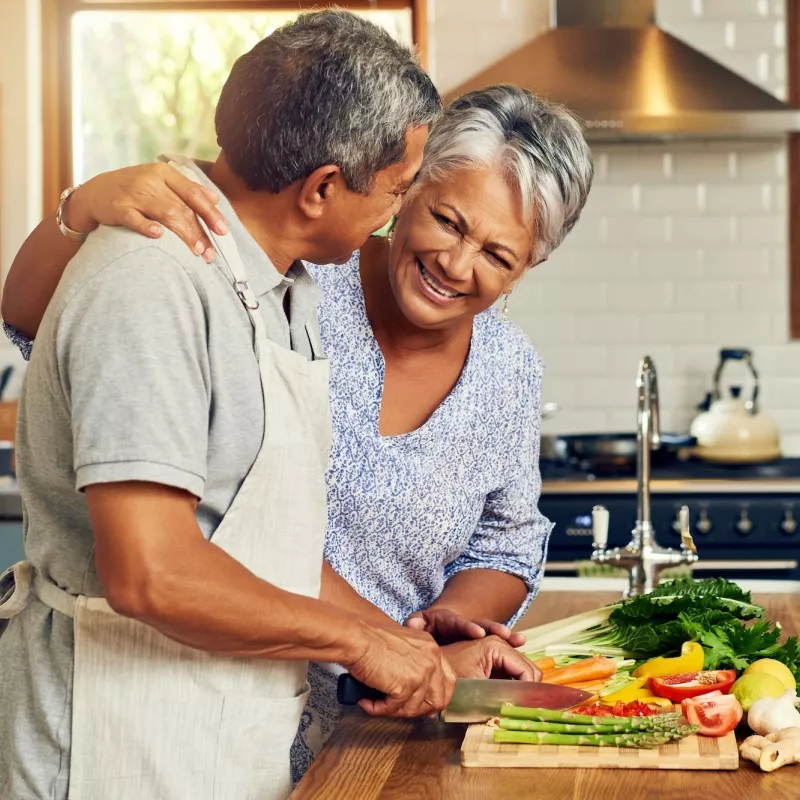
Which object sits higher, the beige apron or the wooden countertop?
the beige apron

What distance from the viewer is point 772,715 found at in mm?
1440

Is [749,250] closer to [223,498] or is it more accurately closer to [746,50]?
[746,50]

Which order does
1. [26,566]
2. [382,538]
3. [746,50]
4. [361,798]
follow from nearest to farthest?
1. [361,798]
2. [26,566]
3. [382,538]
4. [746,50]

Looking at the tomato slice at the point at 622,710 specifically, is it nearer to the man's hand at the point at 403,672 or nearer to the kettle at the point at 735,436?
the man's hand at the point at 403,672

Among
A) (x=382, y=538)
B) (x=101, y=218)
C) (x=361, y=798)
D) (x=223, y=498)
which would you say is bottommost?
(x=361, y=798)

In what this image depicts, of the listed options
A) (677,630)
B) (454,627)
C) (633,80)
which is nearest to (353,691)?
(454,627)

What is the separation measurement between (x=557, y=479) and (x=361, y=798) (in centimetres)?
257

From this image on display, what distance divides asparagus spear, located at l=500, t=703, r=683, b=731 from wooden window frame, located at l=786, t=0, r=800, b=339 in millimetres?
3382

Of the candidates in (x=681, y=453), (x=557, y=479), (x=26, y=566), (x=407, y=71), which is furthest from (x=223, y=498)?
(x=681, y=453)

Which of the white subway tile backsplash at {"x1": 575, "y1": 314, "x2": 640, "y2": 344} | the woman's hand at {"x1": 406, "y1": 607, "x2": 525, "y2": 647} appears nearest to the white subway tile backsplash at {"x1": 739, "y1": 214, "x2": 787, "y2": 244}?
the white subway tile backsplash at {"x1": 575, "y1": 314, "x2": 640, "y2": 344}

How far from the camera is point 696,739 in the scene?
1426 millimetres

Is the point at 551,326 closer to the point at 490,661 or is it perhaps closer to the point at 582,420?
the point at 582,420

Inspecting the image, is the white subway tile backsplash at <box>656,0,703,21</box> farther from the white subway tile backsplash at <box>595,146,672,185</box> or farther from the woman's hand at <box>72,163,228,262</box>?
the woman's hand at <box>72,163,228,262</box>

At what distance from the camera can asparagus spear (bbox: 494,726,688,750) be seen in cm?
139
